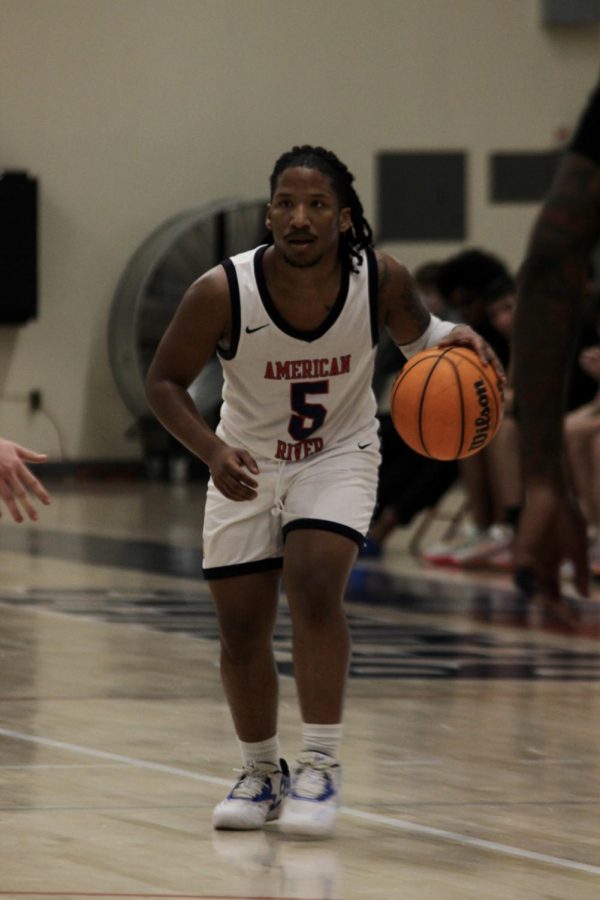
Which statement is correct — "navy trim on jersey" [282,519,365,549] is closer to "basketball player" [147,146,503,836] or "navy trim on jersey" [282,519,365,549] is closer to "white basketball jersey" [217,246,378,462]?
"basketball player" [147,146,503,836]

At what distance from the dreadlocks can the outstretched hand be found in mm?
2611

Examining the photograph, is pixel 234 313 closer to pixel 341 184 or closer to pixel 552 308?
pixel 341 184

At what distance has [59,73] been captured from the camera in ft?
56.6

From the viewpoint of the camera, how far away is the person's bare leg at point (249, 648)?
4.43 m

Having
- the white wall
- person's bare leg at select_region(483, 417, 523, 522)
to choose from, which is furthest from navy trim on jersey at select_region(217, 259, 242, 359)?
the white wall

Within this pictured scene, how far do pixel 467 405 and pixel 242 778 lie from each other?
975 mm

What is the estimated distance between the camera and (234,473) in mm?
4121

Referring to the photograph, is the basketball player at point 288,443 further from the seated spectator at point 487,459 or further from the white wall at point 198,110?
the white wall at point 198,110

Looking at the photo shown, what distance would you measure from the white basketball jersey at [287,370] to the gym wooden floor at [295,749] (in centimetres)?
87

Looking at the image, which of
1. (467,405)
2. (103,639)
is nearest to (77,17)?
(103,639)

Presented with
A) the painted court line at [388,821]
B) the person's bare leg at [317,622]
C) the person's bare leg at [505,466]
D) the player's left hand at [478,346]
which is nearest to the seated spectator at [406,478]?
the person's bare leg at [505,466]

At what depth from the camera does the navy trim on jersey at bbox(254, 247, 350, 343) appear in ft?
14.7

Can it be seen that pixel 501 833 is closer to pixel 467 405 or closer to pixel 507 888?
pixel 507 888

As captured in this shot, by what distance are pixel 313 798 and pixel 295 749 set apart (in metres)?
1.06
